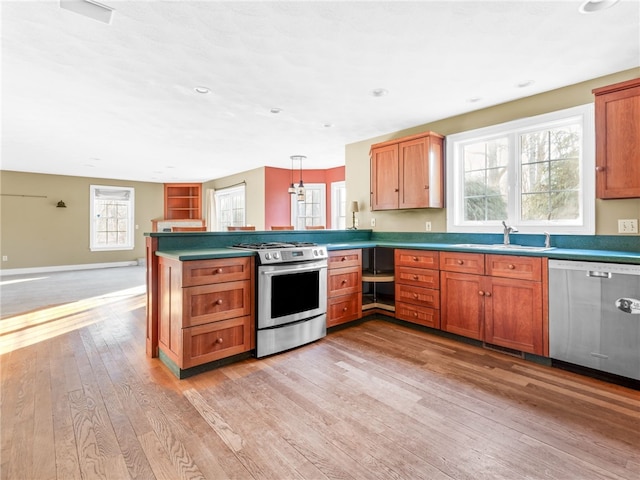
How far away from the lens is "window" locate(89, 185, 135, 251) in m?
8.61

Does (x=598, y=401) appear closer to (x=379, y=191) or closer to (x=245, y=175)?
(x=379, y=191)

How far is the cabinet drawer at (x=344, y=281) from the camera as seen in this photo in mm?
3425

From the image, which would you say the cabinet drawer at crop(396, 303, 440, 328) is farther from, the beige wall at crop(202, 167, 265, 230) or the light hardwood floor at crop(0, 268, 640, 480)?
the beige wall at crop(202, 167, 265, 230)

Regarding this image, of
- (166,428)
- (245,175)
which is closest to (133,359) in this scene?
(166,428)

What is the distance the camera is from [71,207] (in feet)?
27.1

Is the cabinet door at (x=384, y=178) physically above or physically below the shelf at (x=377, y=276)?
above

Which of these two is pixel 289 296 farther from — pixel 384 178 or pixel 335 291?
pixel 384 178

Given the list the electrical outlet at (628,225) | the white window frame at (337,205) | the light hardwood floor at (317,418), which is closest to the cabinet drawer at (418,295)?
the light hardwood floor at (317,418)

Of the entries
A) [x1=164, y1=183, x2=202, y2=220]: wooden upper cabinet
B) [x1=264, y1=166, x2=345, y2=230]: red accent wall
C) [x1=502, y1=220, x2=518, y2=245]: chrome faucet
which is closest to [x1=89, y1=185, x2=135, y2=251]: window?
[x1=164, y1=183, x2=202, y2=220]: wooden upper cabinet

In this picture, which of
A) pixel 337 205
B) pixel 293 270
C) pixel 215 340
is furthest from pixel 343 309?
pixel 337 205

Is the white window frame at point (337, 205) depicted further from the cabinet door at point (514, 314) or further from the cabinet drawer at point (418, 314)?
the cabinet door at point (514, 314)

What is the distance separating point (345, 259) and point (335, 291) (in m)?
0.37

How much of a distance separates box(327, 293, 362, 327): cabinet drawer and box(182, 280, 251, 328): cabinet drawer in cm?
102

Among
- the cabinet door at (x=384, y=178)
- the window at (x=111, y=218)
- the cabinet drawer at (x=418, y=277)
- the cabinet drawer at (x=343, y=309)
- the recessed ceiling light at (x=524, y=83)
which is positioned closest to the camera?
the recessed ceiling light at (x=524, y=83)
